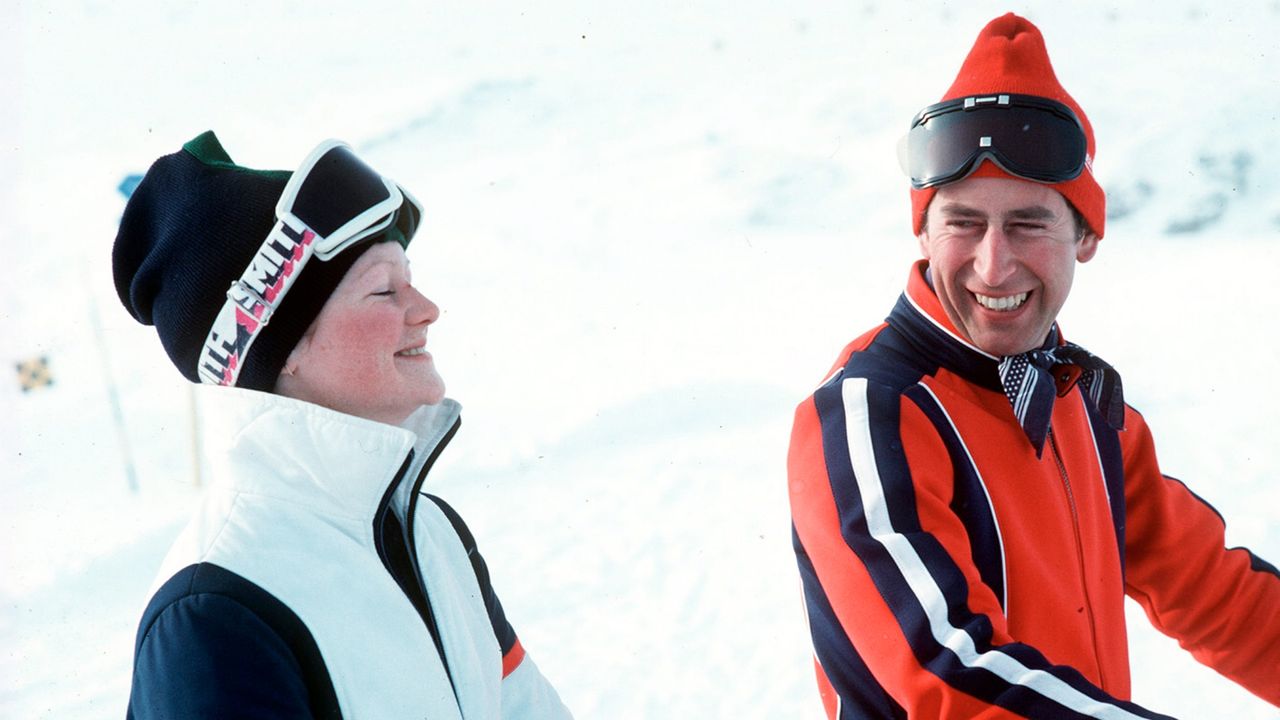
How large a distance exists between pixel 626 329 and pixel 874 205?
290 centimetres

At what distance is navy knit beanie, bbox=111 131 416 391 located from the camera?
155 centimetres

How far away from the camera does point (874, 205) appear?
899 cm

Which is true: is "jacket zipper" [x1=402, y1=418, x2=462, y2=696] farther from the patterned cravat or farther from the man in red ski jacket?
the patterned cravat

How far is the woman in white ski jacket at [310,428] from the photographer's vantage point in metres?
1.37

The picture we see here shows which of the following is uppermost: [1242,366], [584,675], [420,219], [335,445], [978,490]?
[1242,366]

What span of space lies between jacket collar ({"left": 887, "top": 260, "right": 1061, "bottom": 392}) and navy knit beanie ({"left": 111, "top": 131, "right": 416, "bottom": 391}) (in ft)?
3.51

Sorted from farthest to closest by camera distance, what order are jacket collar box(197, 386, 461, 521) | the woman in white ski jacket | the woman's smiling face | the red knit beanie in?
the red knit beanie, the woman's smiling face, jacket collar box(197, 386, 461, 521), the woman in white ski jacket

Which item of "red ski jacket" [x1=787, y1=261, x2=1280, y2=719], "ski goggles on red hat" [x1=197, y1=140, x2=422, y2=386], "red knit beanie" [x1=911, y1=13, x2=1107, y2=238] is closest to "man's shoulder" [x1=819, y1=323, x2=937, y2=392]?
"red ski jacket" [x1=787, y1=261, x2=1280, y2=719]

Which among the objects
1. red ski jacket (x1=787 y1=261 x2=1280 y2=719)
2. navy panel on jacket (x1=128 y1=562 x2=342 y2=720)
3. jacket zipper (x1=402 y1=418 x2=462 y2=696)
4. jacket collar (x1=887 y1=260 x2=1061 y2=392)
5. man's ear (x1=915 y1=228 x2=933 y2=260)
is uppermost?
man's ear (x1=915 y1=228 x2=933 y2=260)

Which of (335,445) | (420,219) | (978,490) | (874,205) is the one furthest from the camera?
(874,205)

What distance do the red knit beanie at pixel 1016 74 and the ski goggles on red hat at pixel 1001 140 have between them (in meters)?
0.02

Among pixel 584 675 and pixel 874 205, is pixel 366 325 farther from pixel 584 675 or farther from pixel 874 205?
pixel 874 205

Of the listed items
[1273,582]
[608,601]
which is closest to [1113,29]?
[608,601]

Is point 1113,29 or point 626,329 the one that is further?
point 1113,29
